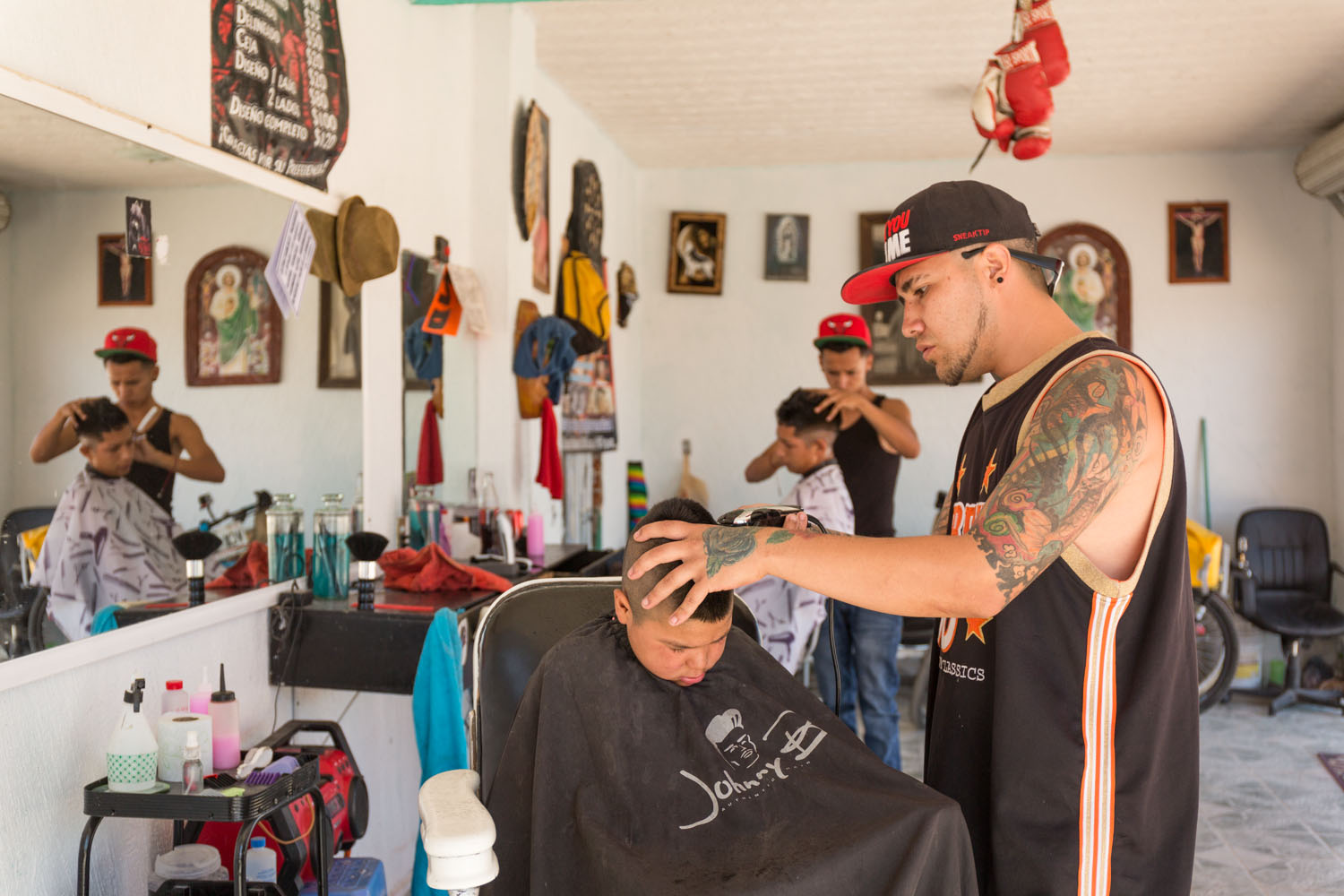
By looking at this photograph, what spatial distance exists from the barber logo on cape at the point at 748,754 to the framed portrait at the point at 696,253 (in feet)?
17.0

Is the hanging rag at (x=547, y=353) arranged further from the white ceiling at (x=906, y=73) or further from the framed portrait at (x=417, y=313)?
the white ceiling at (x=906, y=73)

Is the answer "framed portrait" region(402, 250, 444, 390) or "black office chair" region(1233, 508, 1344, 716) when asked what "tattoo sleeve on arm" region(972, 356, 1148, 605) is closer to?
"framed portrait" region(402, 250, 444, 390)

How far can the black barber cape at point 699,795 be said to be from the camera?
1396 millimetres

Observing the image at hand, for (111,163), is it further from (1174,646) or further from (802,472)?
(802,472)

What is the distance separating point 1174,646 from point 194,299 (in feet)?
6.86

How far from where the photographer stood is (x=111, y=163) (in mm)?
Result: 2121

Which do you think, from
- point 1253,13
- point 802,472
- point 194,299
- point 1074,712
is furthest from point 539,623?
point 1253,13

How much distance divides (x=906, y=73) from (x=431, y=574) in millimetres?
3311

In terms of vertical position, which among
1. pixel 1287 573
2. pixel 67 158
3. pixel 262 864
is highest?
pixel 67 158

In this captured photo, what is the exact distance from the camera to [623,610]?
1800 millimetres

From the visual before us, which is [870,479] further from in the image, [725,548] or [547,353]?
[725,548]

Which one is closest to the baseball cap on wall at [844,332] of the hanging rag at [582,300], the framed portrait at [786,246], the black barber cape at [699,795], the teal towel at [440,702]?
the hanging rag at [582,300]

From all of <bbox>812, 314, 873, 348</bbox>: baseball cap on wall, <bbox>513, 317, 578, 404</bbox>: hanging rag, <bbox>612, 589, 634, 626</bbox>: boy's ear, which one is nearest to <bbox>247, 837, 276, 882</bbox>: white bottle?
<bbox>612, 589, 634, 626</bbox>: boy's ear

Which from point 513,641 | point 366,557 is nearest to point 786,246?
point 366,557
